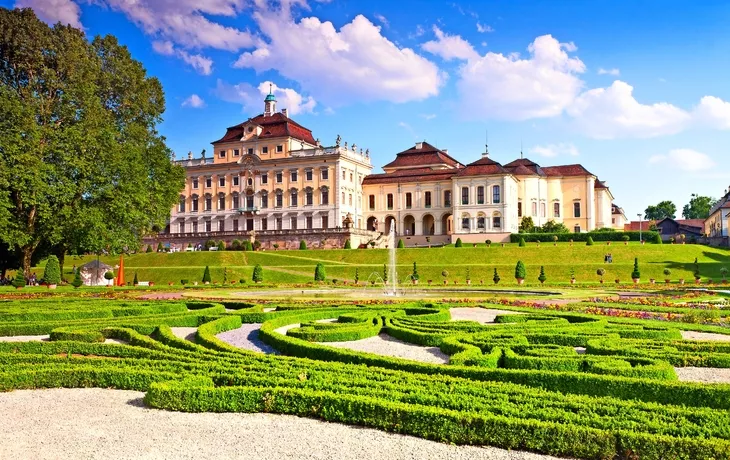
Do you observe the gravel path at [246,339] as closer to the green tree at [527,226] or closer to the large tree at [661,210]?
the green tree at [527,226]

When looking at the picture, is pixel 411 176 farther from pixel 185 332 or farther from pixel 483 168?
pixel 185 332

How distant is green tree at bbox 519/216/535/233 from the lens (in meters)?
54.1

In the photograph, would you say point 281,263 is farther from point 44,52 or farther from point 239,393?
point 239,393

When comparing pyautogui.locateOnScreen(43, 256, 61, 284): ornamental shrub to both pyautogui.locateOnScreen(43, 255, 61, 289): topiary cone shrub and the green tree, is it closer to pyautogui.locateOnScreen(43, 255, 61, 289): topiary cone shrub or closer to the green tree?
pyautogui.locateOnScreen(43, 255, 61, 289): topiary cone shrub

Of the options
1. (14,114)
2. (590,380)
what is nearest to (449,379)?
(590,380)

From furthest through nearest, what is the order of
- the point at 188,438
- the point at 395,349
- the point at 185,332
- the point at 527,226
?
the point at 527,226
the point at 185,332
the point at 395,349
the point at 188,438

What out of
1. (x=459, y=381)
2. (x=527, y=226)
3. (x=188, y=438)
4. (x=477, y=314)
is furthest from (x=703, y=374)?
(x=527, y=226)

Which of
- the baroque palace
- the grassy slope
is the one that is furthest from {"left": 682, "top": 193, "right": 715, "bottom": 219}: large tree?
the grassy slope

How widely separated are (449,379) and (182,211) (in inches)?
2340

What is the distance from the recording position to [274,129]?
59.4 meters

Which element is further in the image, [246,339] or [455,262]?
[455,262]

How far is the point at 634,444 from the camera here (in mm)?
4508

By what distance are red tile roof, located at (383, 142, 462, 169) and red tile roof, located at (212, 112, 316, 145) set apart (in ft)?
27.9

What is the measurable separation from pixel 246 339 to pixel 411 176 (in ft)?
160
